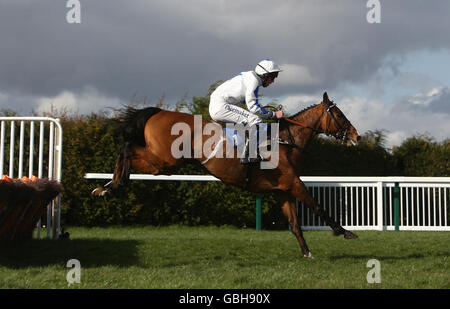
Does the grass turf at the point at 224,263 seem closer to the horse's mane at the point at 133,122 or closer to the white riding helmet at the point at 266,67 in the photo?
the horse's mane at the point at 133,122

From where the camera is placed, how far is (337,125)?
19.4 feet

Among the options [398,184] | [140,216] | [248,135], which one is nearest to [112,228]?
[140,216]

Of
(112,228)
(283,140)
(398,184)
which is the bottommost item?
(112,228)

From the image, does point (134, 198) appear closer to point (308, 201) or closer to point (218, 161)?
point (218, 161)

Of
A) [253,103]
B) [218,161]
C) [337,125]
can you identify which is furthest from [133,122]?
[337,125]

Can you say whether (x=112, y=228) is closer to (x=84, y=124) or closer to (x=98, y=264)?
(x=84, y=124)

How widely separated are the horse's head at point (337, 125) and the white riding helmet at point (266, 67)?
86 cm

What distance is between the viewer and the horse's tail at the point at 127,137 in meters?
5.57

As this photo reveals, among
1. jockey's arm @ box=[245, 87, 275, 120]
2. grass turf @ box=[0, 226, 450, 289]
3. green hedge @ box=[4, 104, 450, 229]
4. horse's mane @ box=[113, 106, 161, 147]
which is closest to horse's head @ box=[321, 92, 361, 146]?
jockey's arm @ box=[245, 87, 275, 120]

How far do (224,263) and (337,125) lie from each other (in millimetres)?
2059

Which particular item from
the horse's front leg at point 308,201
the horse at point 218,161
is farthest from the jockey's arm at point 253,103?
the horse's front leg at point 308,201

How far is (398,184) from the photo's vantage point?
9.78 m
